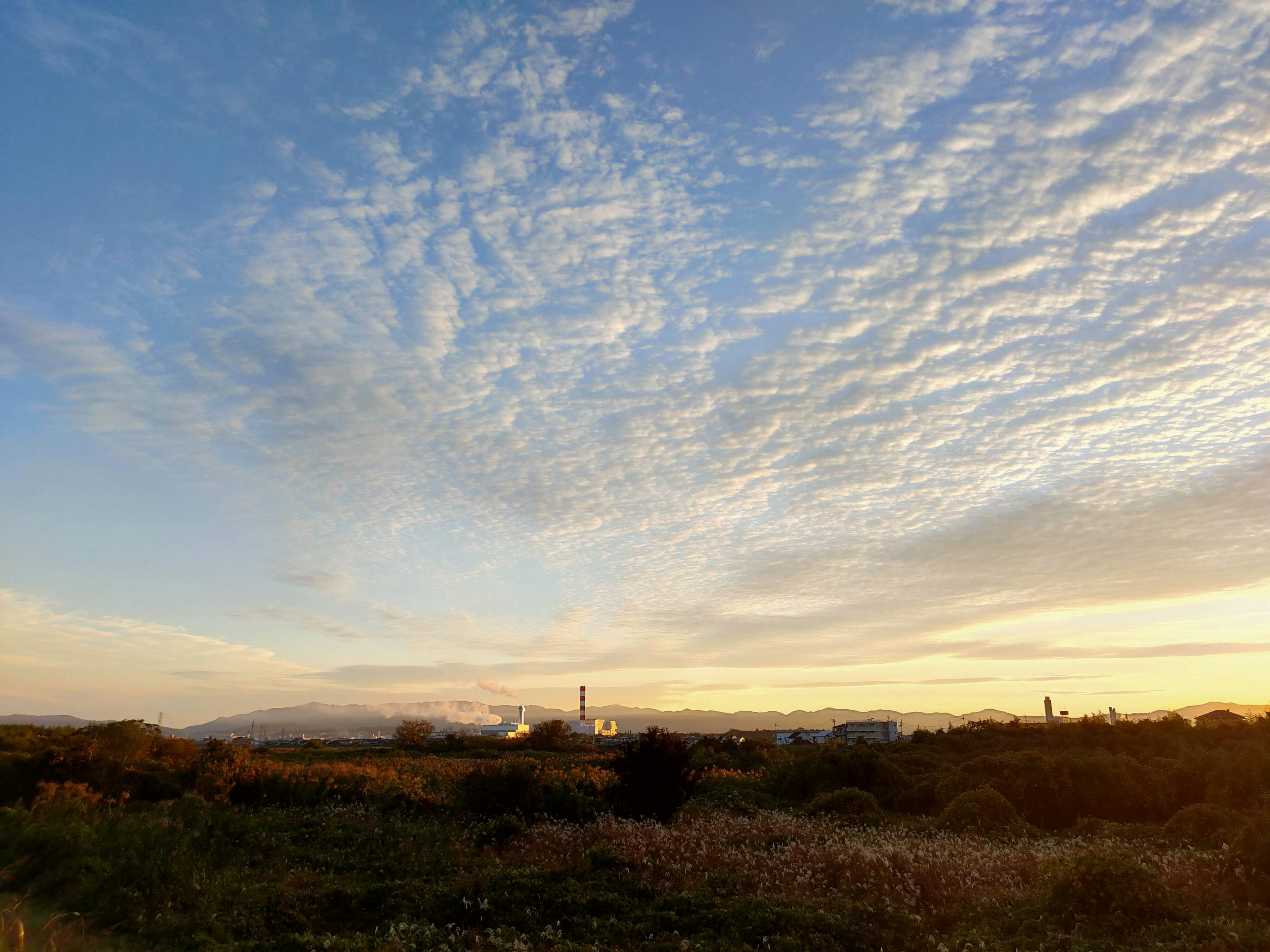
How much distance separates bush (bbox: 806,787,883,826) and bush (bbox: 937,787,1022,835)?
75.6 inches

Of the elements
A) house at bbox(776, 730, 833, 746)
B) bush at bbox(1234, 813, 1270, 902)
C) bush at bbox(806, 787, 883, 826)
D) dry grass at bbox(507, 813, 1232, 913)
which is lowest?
dry grass at bbox(507, 813, 1232, 913)

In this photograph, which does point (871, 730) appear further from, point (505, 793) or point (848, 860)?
point (848, 860)

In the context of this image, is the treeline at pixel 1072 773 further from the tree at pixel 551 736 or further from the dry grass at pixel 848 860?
the tree at pixel 551 736

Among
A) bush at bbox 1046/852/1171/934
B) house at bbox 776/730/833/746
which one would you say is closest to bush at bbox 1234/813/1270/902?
bush at bbox 1046/852/1171/934

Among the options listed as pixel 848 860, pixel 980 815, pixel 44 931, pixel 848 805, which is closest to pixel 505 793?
pixel 848 805

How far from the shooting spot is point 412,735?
63.2 m

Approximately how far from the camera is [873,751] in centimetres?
2869

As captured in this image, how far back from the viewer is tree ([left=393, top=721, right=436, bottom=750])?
60.3 meters

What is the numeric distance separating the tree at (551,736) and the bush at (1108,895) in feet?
169

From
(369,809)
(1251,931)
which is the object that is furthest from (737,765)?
(1251,931)

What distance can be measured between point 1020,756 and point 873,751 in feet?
19.8

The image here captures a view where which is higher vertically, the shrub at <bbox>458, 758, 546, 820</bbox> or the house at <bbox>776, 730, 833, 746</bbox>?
the house at <bbox>776, 730, 833, 746</bbox>

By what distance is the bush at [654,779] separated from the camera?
22047 mm

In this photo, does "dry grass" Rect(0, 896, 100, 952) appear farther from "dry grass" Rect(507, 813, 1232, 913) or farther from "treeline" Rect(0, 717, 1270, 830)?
"treeline" Rect(0, 717, 1270, 830)
